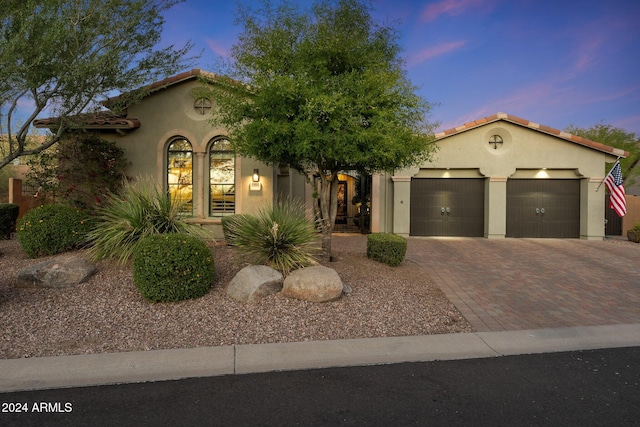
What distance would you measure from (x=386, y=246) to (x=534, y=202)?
985cm

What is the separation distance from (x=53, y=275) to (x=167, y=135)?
6.35m

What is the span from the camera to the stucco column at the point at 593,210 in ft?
48.1

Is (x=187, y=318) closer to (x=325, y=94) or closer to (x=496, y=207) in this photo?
(x=325, y=94)

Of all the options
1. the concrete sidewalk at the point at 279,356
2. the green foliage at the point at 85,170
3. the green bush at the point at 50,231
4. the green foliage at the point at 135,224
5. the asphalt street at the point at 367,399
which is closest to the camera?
the asphalt street at the point at 367,399

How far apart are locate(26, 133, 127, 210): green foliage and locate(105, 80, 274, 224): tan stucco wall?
0.57 meters

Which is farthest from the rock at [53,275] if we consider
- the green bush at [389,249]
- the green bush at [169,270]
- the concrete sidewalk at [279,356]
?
the green bush at [389,249]

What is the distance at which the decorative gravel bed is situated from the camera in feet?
15.2

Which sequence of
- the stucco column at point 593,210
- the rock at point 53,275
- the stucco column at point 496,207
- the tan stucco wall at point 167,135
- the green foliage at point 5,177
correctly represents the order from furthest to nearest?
the green foliage at point 5,177
the stucco column at point 496,207
the stucco column at point 593,210
the tan stucco wall at point 167,135
the rock at point 53,275

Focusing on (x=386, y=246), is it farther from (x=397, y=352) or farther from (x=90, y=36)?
(x=90, y=36)

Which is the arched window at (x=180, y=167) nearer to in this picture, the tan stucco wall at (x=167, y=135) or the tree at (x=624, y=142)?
the tan stucco wall at (x=167, y=135)

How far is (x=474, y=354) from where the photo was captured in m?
4.36

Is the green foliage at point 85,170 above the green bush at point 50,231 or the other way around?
above

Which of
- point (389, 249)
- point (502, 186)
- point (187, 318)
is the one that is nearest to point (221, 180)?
point (389, 249)

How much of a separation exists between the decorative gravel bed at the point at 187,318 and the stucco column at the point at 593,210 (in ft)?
37.0
